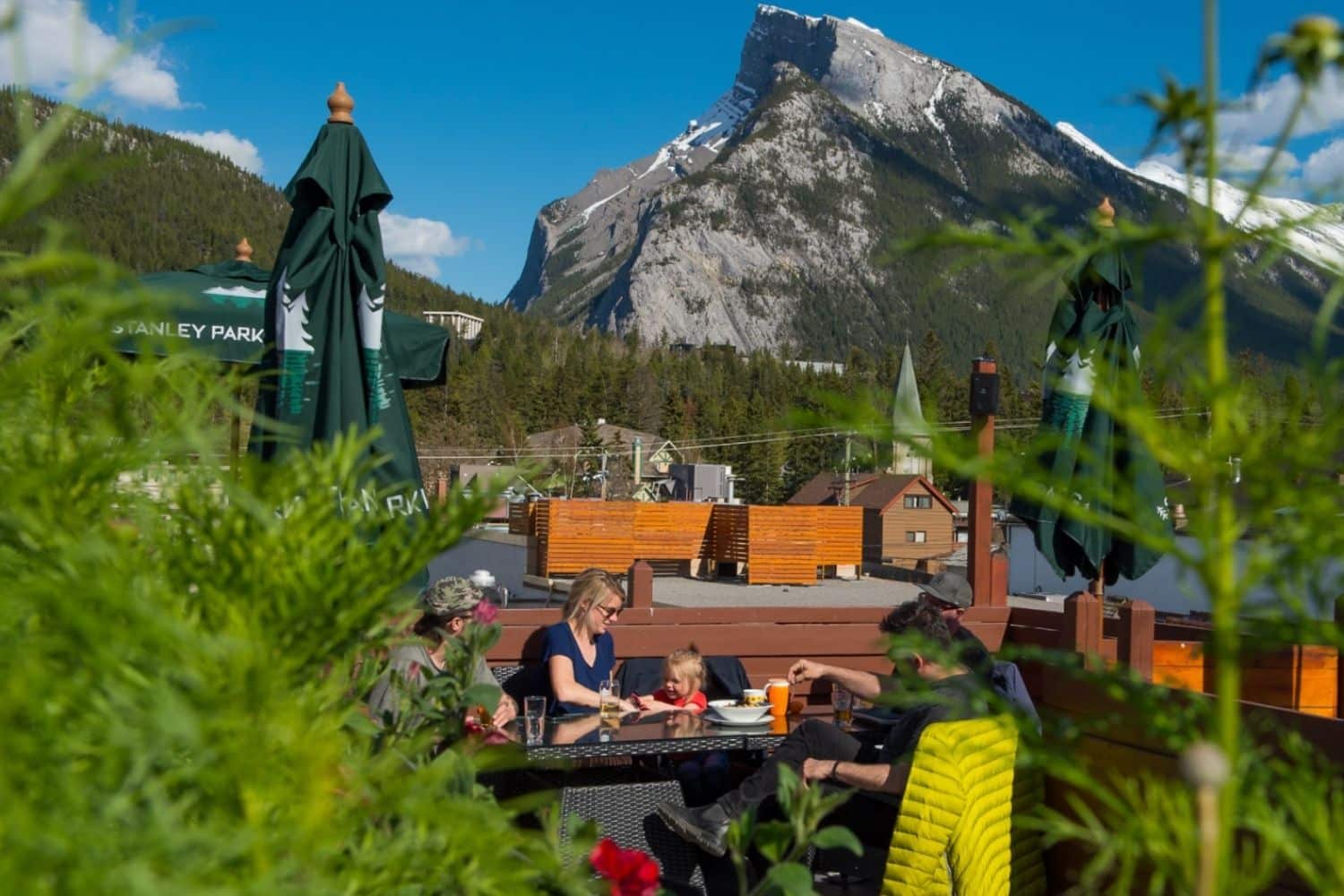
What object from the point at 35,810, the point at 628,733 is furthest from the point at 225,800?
the point at 628,733

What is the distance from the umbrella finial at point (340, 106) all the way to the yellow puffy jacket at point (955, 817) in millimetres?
2857

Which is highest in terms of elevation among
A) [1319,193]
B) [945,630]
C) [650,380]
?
[650,380]

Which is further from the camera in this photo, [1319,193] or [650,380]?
[650,380]

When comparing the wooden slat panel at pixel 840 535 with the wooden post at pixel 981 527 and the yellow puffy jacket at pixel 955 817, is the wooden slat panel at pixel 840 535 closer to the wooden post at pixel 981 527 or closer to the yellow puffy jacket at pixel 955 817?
the wooden post at pixel 981 527

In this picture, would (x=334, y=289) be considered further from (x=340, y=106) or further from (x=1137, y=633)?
(x=1137, y=633)

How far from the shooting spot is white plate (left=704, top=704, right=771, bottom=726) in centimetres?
418

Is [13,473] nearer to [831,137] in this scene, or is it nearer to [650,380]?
[650,380]

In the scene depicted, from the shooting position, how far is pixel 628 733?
3979 mm

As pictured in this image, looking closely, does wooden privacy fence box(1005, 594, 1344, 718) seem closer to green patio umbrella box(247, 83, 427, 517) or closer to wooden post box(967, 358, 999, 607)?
wooden post box(967, 358, 999, 607)

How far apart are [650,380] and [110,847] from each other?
83260 millimetres

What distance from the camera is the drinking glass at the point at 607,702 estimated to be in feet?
13.8

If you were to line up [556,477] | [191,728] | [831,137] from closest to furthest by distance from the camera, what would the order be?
[191,728] → [556,477] → [831,137]

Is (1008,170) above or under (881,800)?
above

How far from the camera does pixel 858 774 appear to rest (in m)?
3.71
